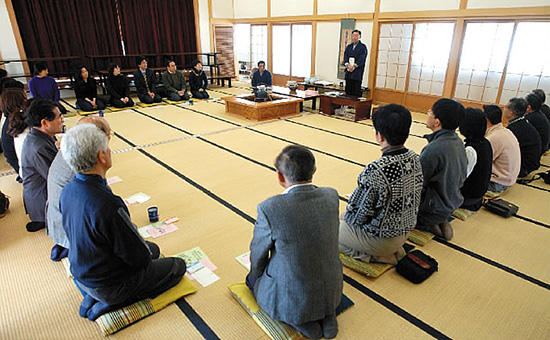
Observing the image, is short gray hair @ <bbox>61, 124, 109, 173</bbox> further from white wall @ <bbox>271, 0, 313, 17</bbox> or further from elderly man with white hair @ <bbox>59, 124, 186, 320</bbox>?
white wall @ <bbox>271, 0, 313, 17</bbox>

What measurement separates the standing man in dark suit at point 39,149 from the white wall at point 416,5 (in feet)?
→ 21.2

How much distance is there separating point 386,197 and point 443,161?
0.65 metres

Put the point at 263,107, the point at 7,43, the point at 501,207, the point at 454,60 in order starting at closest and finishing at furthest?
the point at 501,207 → the point at 263,107 → the point at 454,60 → the point at 7,43

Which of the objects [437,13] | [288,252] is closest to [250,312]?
[288,252]

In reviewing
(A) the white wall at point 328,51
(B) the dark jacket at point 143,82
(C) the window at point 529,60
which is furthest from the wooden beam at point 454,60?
(B) the dark jacket at point 143,82

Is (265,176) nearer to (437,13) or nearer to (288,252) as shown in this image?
(288,252)

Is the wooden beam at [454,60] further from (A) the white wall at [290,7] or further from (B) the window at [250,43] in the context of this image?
(B) the window at [250,43]

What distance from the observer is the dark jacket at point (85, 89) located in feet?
21.1

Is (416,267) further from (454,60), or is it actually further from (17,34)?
(17,34)

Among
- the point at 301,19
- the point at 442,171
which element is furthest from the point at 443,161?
the point at 301,19

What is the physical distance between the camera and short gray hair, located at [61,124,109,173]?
5.08ft

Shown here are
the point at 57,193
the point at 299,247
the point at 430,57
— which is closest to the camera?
the point at 299,247

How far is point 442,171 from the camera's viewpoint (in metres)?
2.35

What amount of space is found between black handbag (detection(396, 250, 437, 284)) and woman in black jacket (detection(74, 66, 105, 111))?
6339 mm
